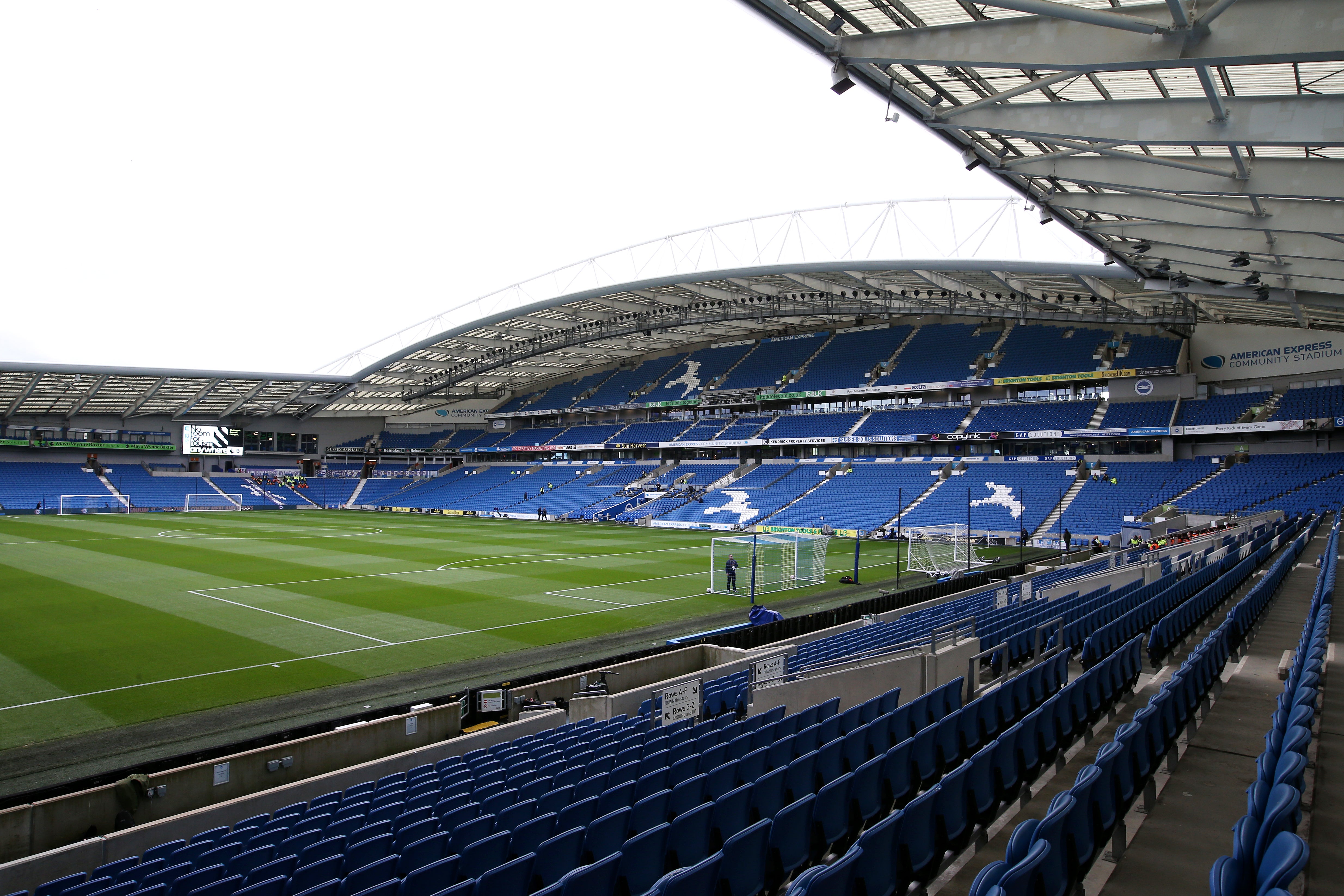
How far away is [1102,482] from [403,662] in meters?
39.8

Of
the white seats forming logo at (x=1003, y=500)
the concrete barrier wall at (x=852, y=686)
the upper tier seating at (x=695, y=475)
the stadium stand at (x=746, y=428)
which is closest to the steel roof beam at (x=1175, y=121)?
the concrete barrier wall at (x=852, y=686)

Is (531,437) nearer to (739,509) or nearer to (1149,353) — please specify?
(739,509)

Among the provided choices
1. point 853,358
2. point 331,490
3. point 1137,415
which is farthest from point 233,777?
point 331,490

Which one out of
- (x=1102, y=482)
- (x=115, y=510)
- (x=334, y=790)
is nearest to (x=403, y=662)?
→ (x=334, y=790)

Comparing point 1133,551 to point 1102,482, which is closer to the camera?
point 1133,551

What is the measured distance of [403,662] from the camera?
16625 mm

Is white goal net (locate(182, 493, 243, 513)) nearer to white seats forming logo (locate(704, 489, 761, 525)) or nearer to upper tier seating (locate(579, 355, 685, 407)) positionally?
upper tier seating (locate(579, 355, 685, 407))

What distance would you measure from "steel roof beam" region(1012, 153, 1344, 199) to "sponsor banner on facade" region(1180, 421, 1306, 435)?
31.0 meters

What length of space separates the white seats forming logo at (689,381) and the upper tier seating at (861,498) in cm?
1749

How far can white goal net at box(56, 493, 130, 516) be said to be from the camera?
6116cm

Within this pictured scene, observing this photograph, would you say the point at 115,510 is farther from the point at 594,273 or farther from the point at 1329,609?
the point at 1329,609

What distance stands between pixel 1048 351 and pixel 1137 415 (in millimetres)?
7430

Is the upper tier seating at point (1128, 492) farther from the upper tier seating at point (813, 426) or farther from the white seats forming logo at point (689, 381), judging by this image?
the white seats forming logo at point (689, 381)

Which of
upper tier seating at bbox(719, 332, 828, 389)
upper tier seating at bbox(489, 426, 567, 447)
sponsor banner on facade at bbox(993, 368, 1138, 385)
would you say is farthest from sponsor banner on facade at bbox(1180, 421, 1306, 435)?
upper tier seating at bbox(489, 426, 567, 447)
